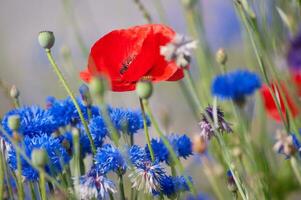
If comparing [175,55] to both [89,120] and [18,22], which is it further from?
[18,22]

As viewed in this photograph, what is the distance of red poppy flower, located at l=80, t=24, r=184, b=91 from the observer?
Result: 1.02 meters

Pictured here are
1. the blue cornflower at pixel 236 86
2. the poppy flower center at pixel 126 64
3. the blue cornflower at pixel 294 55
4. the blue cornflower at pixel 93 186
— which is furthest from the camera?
the poppy flower center at pixel 126 64

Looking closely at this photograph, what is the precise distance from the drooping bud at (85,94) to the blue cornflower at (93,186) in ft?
0.42

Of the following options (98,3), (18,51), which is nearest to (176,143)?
(18,51)

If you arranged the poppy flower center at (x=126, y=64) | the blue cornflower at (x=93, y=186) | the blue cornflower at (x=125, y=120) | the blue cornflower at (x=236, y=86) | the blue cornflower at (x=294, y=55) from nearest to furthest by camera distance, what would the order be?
the blue cornflower at (x=294, y=55) < the blue cornflower at (x=236, y=86) < the blue cornflower at (x=93, y=186) < the blue cornflower at (x=125, y=120) < the poppy flower center at (x=126, y=64)

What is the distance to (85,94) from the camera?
1016 mm

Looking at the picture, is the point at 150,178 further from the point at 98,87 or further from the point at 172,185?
the point at 98,87

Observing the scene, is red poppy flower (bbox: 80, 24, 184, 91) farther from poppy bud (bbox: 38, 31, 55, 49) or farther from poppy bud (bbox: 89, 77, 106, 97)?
Answer: poppy bud (bbox: 89, 77, 106, 97)

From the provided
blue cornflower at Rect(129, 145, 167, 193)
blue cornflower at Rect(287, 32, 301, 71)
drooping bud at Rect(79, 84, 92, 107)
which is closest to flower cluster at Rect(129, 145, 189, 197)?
blue cornflower at Rect(129, 145, 167, 193)

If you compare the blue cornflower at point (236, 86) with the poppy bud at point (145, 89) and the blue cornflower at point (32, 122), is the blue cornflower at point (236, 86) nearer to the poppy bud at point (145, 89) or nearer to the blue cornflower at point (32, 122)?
the poppy bud at point (145, 89)

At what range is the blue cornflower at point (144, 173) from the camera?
916 millimetres

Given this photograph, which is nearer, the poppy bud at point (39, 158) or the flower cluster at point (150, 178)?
the poppy bud at point (39, 158)

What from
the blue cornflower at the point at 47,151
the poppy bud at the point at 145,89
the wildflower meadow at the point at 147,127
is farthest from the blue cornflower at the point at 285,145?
the blue cornflower at the point at 47,151

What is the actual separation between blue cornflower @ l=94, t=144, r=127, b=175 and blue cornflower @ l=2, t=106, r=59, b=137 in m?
0.10
